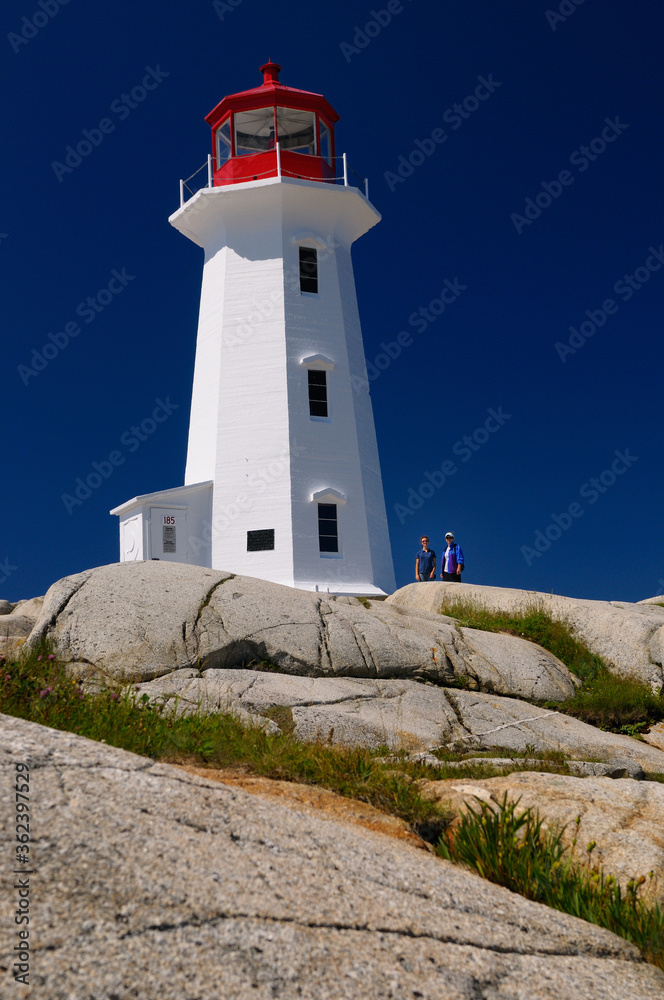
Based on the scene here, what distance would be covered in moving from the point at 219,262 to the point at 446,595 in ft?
42.2

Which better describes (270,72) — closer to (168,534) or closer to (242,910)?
(168,534)

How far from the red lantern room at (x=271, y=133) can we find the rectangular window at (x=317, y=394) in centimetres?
598

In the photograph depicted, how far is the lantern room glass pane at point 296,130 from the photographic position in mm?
25375

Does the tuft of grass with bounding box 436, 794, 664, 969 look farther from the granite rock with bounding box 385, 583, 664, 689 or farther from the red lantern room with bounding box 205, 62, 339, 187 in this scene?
the red lantern room with bounding box 205, 62, 339, 187

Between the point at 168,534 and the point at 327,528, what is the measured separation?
13.9 ft

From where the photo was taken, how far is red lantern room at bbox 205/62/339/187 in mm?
24375

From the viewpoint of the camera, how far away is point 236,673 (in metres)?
11.4

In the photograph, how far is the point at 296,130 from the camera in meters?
26.0

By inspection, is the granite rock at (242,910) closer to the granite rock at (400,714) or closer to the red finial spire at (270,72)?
the granite rock at (400,714)

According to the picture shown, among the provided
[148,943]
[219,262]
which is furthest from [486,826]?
[219,262]

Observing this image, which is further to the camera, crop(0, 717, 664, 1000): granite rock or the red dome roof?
the red dome roof

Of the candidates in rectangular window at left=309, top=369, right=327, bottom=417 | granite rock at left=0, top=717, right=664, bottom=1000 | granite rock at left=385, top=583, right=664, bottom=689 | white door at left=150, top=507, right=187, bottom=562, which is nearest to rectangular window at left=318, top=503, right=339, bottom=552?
rectangular window at left=309, top=369, right=327, bottom=417

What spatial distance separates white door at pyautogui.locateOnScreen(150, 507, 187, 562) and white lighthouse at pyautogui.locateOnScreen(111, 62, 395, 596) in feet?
0.10

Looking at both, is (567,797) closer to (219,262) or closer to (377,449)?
(377,449)
